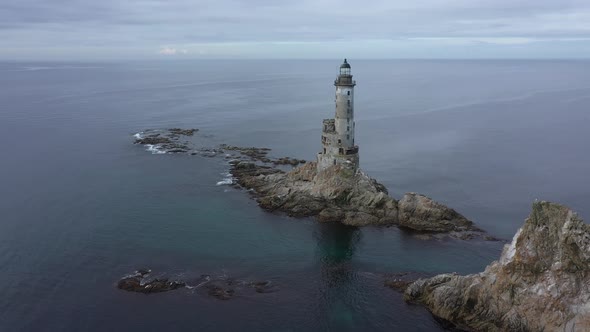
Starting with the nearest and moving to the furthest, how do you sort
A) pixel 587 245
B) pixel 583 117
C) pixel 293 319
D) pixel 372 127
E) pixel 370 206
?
pixel 587 245 → pixel 293 319 → pixel 370 206 → pixel 372 127 → pixel 583 117

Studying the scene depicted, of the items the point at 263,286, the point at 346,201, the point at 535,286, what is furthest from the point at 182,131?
the point at 535,286

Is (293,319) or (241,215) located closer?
(293,319)

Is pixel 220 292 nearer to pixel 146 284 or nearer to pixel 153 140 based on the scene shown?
pixel 146 284

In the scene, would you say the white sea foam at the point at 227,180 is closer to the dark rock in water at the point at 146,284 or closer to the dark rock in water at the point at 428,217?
the dark rock in water at the point at 428,217

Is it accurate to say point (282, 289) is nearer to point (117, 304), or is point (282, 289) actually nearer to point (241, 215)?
point (117, 304)

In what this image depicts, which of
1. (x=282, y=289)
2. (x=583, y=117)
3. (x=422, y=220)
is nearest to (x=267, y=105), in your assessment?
(x=583, y=117)

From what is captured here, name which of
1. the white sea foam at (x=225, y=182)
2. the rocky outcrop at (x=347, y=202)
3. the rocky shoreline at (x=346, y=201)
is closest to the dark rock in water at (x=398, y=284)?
the rocky shoreline at (x=346, y=201)

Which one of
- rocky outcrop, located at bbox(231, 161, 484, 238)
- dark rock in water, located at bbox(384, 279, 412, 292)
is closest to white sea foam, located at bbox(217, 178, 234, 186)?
rocky outcrop, located at bbox(231, 161, 484, 238)
